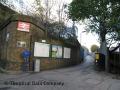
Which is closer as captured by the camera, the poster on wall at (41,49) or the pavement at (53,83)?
the pavement at (53,83)

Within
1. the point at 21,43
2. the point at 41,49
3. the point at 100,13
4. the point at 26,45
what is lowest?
the point at 41,49

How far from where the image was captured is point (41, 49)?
72.0ft

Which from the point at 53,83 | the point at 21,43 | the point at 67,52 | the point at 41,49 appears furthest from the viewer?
the point at 67,52

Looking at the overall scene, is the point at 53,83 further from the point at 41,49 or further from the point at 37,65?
the point at 41,49

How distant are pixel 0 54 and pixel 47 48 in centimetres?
514

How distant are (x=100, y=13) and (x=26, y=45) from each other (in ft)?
40.2

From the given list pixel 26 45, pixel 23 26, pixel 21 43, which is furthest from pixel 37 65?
pixel 23 26

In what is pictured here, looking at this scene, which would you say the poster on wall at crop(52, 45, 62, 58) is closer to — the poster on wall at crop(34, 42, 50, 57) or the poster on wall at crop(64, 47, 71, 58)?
the poster on wall at crop(34, 42, 50, 57)

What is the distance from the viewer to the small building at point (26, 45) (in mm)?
20266

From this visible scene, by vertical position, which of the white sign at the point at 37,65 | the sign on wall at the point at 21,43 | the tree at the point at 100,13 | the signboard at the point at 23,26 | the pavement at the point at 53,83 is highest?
the tree at the point at 100,13

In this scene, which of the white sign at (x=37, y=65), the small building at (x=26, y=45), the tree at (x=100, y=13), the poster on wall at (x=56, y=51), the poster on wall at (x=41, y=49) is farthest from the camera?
the tree at (x=100, y=13)

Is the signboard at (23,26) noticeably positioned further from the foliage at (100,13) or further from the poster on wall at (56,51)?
the foliage at (100,13)

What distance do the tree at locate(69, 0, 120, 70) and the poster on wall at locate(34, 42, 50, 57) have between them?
6411 millimetres

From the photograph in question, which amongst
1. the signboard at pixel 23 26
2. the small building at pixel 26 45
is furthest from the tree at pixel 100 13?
the signboard at pixel 23 26
